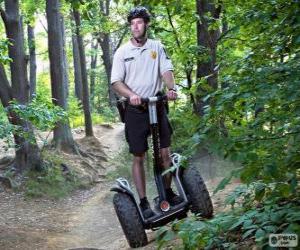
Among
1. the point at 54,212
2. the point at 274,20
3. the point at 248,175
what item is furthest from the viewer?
the point at 54,212

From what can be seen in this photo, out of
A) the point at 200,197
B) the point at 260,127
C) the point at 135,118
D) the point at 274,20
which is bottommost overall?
the point at 200,197

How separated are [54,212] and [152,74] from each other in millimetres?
5493

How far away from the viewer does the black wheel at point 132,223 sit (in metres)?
4.61

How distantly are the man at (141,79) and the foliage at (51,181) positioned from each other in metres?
5.98

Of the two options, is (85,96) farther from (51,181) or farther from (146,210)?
(146,210)

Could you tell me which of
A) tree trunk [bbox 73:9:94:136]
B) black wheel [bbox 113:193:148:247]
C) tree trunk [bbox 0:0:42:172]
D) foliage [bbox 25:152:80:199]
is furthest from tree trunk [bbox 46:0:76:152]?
black wheel [bbox 113:193:148:247]

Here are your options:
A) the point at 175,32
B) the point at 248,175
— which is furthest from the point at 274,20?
the point at 175,32

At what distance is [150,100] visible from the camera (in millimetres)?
4469

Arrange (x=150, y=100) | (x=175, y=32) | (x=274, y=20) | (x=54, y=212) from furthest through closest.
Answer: (x=54, y=212), (x=175, y=32), (x=150, y=100), (x=274, y=20)

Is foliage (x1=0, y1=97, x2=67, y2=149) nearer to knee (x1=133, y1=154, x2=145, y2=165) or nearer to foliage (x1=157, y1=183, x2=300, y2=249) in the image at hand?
knee (x1=133, y1=154, x2=145, y2=165)

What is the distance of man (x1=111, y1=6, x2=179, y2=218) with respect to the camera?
463 centimetres

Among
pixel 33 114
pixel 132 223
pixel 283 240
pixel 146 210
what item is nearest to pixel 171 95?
pixel 146 210

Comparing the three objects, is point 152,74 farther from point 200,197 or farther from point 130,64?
point 200,197

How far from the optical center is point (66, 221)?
340 inches
